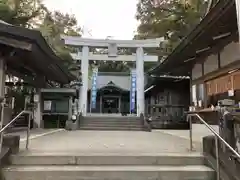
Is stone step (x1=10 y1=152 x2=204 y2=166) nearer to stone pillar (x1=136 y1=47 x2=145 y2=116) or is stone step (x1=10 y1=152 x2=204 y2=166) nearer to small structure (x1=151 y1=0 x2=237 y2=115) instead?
small structure (x1=151 y1=0 x2=237 y2=115)

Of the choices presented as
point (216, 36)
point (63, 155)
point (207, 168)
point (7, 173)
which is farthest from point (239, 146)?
point (216, 36)

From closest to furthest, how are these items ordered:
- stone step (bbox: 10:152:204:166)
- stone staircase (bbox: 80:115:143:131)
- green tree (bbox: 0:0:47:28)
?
stone step (bbox: 10:152:204:166), green tree (bbox: 0:0:47:28), stone staircase (bbox: 80:115:143:131)

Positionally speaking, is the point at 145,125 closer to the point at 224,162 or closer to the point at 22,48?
the point at 22,48

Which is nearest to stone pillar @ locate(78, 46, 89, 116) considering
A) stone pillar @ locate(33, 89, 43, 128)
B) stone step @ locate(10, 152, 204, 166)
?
stone pillar @ locate(33, 89, 43, 128)

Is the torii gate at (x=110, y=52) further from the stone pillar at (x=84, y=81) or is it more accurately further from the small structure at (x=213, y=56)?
the small structure at (x=213, y=56)

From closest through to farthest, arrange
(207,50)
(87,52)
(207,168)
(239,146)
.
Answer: (239,146), (207,168), (207,50), (87,52)

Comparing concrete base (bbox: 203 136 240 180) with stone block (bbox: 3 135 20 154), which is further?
stone block (bbox: 3 135 20 154)

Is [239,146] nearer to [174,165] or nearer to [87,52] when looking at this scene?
[174,165]

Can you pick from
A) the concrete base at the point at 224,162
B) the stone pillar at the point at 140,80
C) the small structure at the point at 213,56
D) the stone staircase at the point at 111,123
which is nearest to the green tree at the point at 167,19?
the stone pillar at the point at 140,80

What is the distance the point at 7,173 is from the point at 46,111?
14.0 metres

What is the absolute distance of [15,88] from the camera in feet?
57.3

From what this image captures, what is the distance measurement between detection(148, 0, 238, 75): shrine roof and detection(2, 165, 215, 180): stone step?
332 cm

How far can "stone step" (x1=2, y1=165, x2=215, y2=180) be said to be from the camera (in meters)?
4.33

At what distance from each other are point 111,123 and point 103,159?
12.9m
